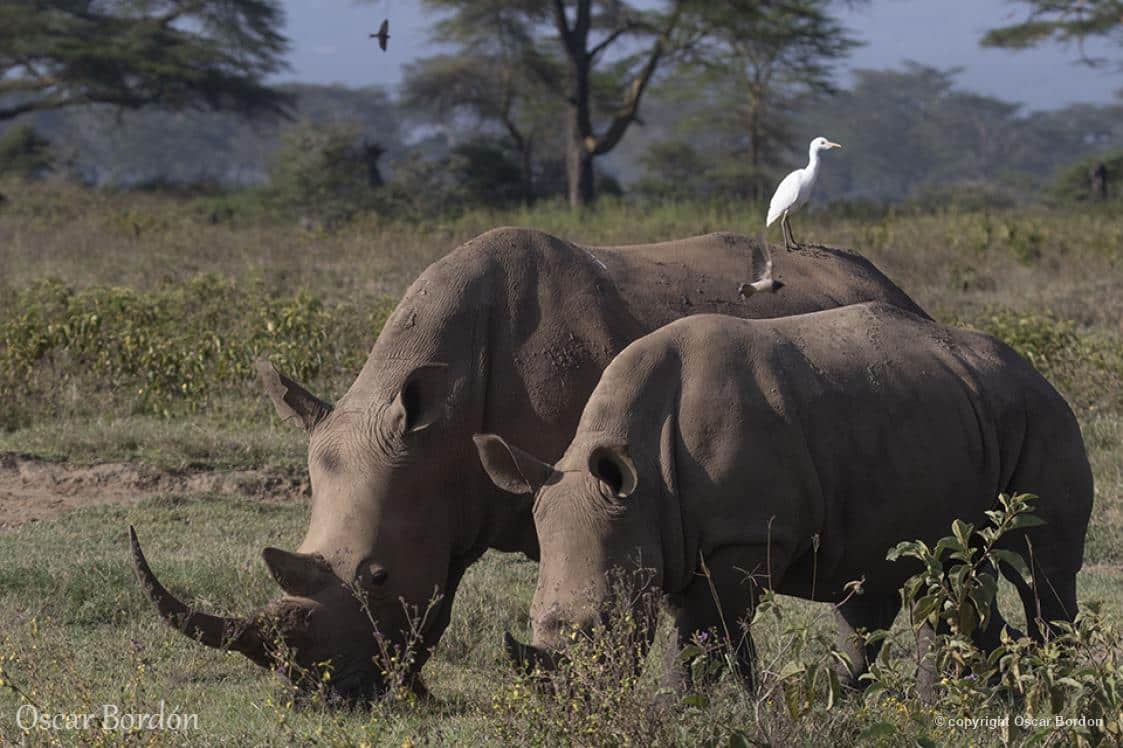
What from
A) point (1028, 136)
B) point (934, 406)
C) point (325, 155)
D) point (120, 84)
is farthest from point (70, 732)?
point (1028, 136)

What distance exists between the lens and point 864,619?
6316mm

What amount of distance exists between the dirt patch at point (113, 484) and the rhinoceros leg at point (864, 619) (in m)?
3.98

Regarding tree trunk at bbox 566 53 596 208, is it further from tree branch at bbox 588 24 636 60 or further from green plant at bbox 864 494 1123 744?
green plant at bbox 864 494 1123 744

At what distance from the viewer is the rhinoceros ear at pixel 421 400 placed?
5.64 metres

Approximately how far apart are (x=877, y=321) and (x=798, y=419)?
29.0 inches

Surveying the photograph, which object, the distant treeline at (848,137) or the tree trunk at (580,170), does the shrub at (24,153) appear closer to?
the tree trunk at (580,170)

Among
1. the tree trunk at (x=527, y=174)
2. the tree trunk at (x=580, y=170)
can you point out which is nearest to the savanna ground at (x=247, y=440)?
the tree trunk at (x=580, y=170)

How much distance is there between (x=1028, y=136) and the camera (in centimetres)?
8100

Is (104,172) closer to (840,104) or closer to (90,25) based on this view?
(840,104)

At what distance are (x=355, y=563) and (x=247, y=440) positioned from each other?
4746 millimetres

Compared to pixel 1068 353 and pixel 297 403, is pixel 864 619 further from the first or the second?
pixel 1068 353

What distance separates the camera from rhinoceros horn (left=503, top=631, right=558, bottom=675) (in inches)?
184

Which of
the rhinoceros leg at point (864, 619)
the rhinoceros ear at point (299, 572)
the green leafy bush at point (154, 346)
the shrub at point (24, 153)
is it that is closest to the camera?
the rhinoceros ear at point (299, 572)

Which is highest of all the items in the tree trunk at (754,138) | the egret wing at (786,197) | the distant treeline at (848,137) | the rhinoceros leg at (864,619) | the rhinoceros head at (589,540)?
the egret wing at (786,197)
